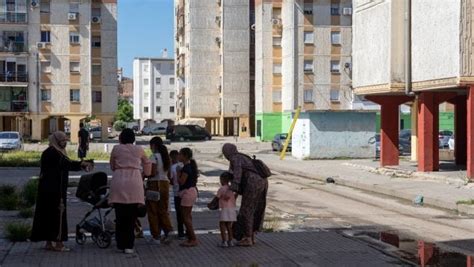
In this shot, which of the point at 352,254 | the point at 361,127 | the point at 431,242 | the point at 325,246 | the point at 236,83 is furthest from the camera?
the point at 236,83

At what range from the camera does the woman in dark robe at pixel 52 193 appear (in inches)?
428

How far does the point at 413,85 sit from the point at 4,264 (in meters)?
21.5

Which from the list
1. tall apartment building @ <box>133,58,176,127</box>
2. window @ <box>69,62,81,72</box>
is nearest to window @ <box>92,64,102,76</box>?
window @ <box>69,62,81,72</box>

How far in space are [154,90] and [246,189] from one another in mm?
138178

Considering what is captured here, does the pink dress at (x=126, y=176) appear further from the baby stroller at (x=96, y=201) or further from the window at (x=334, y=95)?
the window at (x=334, y=95)

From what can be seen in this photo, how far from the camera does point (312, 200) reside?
2128 centimetres

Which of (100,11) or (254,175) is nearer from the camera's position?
(254,175)

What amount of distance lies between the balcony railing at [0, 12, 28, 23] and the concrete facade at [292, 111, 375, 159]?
37.6 m

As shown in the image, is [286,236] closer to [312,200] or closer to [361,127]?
[312,200]

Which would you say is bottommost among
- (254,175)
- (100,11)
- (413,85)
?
(254,175)

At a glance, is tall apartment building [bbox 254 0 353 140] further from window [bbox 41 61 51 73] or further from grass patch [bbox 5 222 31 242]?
grass patch [bbox 5 222 31 242]

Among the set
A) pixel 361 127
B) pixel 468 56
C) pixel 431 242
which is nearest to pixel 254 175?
pixel 431 242

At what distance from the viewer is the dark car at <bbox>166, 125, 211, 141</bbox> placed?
7988 centimetres

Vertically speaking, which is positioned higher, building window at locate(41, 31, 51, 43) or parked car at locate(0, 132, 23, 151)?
building window at locate(41, 31, 51, 43)
